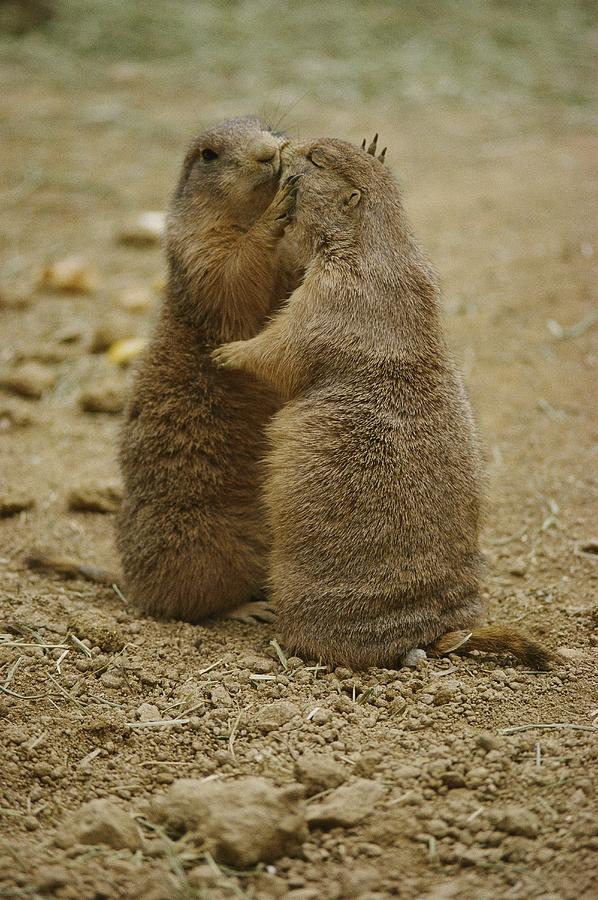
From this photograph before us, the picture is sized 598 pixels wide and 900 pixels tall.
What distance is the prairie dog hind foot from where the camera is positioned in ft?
15.6

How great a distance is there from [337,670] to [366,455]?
91 centimetres

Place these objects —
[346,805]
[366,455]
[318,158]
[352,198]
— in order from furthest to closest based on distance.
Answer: [318,158] → [352,198] → [366,455] → [346,805]

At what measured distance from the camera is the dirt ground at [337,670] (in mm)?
3002

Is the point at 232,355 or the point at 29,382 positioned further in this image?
the point at 29,382

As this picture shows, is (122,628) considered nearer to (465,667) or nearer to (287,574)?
(287,574)

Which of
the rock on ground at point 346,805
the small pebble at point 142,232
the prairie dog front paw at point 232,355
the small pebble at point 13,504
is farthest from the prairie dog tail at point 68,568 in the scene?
the small pebble at point 142,232

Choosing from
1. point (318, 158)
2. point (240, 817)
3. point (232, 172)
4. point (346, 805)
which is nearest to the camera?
point (240, 817)

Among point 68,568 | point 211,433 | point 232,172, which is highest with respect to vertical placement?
point 232,172

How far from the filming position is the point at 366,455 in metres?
4.08

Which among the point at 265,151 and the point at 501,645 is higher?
the point at 265,151

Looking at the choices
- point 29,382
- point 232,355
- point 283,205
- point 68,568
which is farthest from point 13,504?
point 283,205

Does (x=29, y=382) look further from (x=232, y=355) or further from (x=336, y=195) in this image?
(x=336, y=195)

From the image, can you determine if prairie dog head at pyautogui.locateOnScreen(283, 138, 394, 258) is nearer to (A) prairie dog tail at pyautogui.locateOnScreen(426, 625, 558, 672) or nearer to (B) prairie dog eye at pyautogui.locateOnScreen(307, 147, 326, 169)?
(B) prairie dog eye at pyautogui.locateOnScreen(307, 147, 326, 169)

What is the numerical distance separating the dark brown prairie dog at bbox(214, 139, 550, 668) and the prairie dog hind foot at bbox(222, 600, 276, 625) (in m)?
0.49
